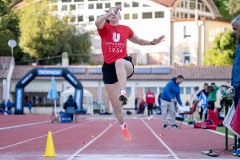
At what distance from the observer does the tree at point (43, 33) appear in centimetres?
7612

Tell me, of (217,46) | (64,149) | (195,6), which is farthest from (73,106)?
(195,6)

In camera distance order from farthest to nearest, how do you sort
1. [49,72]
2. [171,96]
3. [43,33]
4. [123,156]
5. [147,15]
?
[147,15], [43,33], [49,72], [171,96], [123,156]

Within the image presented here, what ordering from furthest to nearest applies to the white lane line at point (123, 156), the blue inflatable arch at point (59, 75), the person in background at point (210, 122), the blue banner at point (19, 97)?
1. the blue banner at point (19, 97)
2. the blue inflatable arch at point (59, 75)
3. the person in background at point (210, 122)
4. the white lane line at point (123, 156)

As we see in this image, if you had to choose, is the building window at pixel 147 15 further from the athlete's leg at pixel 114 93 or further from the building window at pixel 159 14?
the athlete's leg at pixel 114 93

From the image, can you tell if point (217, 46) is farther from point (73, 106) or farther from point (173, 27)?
point (73, 106)

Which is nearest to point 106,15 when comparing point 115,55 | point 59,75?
point 115,55

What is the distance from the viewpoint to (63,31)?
254 feet

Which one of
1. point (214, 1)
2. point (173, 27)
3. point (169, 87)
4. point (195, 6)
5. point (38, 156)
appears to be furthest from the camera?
point (214, 1)

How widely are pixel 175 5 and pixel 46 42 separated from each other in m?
19.4

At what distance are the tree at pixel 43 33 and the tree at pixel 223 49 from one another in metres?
15.7

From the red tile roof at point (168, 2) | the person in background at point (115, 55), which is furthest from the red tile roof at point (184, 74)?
the person in background at point (115, 55)

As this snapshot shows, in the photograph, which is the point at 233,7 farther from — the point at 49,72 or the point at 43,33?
the point at 49,72

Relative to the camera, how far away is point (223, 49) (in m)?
74.1

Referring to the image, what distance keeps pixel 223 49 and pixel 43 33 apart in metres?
21.1
